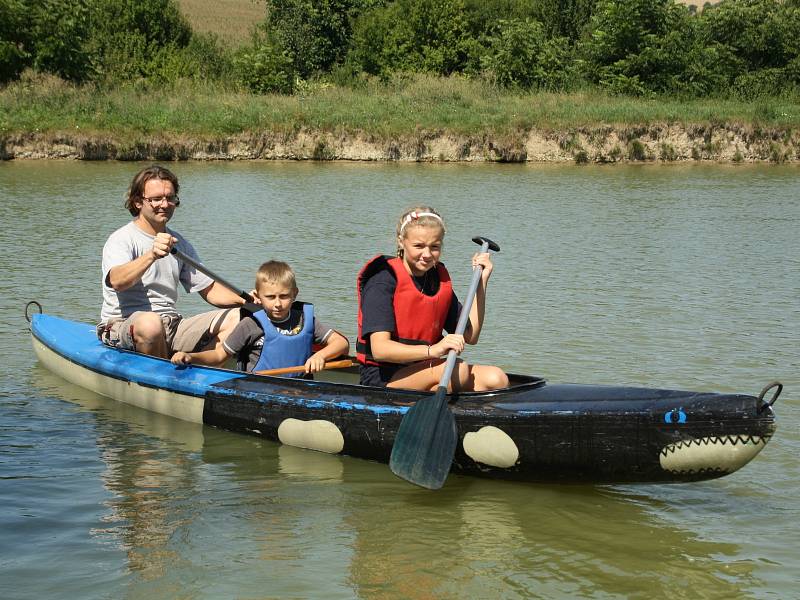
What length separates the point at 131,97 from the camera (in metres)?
24.1

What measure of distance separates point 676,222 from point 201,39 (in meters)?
24.2

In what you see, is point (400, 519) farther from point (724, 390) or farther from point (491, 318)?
point (491, 318)

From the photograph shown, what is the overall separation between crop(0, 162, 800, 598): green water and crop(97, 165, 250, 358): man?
43 cm

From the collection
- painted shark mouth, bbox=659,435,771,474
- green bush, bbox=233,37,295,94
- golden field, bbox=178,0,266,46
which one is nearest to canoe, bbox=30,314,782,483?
painted shark mouth, bbox=659,435,771,474

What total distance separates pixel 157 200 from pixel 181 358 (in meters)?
0.82

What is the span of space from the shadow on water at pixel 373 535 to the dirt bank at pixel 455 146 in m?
17.1

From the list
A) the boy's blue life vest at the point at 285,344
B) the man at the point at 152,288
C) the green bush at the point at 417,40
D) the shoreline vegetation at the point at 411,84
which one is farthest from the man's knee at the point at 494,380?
the green bush at the point at 417,40

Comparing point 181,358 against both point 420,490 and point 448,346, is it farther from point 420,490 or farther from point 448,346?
point 448,346

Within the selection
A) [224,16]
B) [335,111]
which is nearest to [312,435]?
[335,111]

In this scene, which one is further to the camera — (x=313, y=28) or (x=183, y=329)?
(x=313, y=28)

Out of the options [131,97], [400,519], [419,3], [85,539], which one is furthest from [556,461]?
[419,3]

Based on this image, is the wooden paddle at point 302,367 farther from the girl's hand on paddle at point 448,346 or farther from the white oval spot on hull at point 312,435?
the girl's hand on paddle at point 448,346

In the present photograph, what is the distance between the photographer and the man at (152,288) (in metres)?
5.71

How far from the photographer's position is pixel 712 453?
14.1 feet
